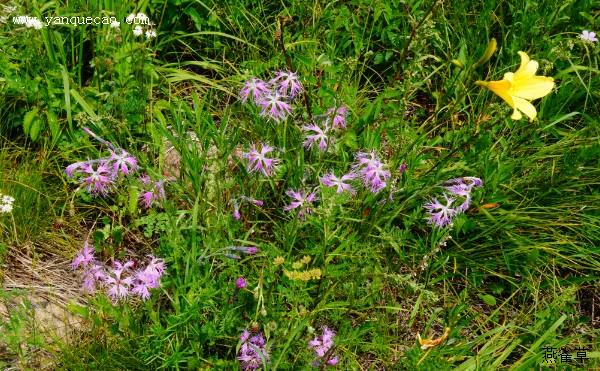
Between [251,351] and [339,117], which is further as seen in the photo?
[339,117]

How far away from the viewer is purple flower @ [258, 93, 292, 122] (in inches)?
83.2

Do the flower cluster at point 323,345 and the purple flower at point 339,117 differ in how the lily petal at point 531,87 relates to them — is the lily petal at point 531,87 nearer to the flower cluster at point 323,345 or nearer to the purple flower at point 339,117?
the purple flower at point 339,117

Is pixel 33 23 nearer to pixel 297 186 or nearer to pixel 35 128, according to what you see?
pixel 35 128

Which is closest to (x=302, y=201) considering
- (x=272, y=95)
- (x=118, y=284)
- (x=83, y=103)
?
(x=272, y=95)

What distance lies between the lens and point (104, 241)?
91.0 inches

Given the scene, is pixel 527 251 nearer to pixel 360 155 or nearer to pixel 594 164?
pixel 594 164

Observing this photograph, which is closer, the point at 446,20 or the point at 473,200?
the point at 473,200

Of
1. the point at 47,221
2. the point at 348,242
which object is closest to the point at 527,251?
the point at 348,242

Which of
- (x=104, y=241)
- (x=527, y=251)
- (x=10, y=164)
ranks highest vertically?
(x=10, y=164)

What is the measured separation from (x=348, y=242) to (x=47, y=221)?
1110 millimetres

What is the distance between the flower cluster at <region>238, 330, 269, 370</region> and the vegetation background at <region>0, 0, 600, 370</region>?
5cm

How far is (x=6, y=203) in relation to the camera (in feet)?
7.15

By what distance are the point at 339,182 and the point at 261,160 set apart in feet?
0.86

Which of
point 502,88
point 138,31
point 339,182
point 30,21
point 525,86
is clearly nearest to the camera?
point 502,88
